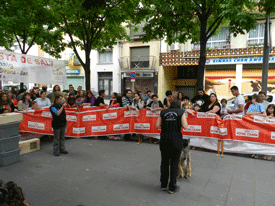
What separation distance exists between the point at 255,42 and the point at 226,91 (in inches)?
185

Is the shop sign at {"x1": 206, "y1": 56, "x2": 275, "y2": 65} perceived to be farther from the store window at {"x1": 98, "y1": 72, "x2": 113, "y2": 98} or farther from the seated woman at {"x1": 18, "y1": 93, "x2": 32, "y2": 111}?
the seated woman at {"x1": 18, "y1": 93, "x2": 32, "y2": 111}

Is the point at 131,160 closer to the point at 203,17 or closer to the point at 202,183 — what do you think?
the point at 202,183

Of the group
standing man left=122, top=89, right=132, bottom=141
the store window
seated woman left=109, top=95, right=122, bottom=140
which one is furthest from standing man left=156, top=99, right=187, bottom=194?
the store window

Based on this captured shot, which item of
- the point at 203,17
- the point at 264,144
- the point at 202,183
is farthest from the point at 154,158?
the point at 203,17

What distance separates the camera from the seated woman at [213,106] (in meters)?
6.30

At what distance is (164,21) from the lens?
356 inches

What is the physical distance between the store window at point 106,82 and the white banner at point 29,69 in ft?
58.1

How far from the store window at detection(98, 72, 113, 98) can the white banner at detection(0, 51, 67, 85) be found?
1771 centimetres

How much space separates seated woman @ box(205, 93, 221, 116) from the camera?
6.30 m

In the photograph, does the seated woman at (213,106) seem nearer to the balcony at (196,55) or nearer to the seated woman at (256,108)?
the seated woman at (256,108)

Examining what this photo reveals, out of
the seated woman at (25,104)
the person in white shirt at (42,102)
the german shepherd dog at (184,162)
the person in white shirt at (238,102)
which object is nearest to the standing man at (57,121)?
the person in white shirt at (42,102)

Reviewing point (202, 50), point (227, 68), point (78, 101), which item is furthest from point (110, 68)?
point (202, 50)

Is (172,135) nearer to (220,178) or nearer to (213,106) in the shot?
(220,178)

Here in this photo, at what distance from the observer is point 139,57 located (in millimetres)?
23641
